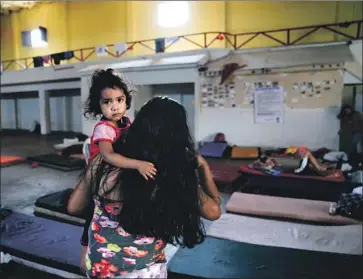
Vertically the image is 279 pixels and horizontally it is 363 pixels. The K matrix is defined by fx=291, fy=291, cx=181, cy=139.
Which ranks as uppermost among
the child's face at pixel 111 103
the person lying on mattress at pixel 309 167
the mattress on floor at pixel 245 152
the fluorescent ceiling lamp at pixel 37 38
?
the fluorescent ceiling lamp at pixel 37 38

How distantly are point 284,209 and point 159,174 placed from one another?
2.49 metres

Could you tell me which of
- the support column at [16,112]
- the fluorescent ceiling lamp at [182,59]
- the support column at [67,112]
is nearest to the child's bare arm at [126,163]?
the fluorescent ceiling lamp at [182,59]

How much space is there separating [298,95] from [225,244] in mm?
5122

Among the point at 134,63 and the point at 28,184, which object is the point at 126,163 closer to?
the point at 28,184

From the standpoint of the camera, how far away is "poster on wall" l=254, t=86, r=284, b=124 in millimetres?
6656

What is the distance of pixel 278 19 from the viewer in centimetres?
805

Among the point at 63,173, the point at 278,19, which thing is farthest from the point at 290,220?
the point at 278,19

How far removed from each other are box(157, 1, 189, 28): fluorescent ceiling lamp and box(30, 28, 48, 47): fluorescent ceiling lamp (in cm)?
537

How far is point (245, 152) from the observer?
21.8 feet

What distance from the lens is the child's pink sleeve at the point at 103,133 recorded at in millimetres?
1067

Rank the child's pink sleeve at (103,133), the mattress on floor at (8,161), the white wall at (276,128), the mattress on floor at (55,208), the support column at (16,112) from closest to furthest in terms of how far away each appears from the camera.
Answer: the child's pink sleeve at (103,133) < the mattress on floor at (55,208) < the mattress on floor at (8,161) < the white wall at (276,128) < the support column at (16,112)

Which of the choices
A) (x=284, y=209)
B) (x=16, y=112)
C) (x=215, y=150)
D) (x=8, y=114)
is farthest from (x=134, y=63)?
(x=8, y=114)

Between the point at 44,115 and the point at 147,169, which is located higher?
the point at 147,169

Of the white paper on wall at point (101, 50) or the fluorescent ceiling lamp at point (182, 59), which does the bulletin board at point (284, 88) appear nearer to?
the fluorescent ceiling lamp at point (182, 59)
